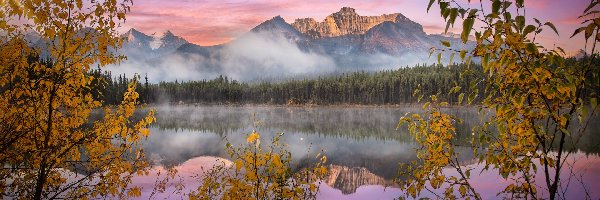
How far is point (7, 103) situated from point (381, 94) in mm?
186334

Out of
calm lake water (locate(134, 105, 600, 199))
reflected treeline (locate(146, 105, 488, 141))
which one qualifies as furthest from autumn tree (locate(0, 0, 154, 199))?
reflected treeline (locate(146, 105, 488, 141))

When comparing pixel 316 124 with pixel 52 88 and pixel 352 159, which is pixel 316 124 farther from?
pixel 52 88

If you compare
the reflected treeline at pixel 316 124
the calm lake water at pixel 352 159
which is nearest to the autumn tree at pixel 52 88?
the calm lake water at pixel 352 159

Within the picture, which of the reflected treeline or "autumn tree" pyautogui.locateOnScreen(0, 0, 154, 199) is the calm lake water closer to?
the reflected treeline

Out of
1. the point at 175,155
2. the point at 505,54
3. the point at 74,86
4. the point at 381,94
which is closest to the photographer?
the point at 505,54

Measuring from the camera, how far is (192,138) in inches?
2628

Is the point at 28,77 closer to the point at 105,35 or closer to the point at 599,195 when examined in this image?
the point at 105,35

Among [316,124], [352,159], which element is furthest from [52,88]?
[316,124]

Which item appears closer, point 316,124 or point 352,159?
point 352,159

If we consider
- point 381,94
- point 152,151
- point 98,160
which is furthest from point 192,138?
point 381,94

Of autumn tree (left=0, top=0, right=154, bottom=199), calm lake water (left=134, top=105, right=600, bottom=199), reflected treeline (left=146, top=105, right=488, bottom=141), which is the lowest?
reflected treeline (left=146, top=105, right=488, bottom=141)

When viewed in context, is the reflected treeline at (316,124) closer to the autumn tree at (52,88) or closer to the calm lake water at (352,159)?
the calm lake water at (352,159)

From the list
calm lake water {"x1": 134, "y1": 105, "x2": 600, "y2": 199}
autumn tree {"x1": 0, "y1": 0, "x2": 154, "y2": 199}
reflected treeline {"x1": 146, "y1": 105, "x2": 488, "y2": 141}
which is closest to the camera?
autumn tree {"x1": 0, "y1": 0, "x2": 154, "y2": 199}

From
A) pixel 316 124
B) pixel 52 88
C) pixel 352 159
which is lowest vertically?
pixel 316 124
